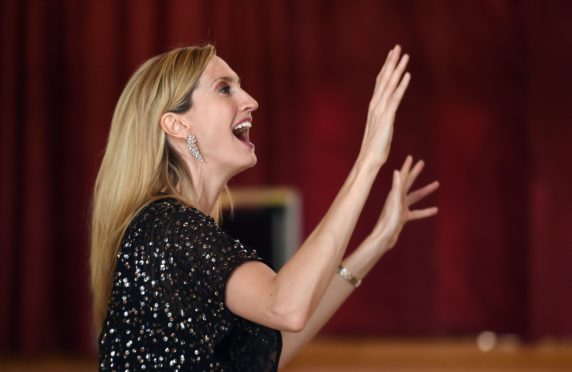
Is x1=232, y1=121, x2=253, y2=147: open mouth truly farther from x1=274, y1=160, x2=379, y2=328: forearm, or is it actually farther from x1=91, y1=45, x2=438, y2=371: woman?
x1=274, y1=160, x2=379, y2=328: forearm

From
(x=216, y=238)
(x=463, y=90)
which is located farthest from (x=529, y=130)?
(x=216, y=238)

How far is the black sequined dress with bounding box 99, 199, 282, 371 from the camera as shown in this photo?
1528 millimetres

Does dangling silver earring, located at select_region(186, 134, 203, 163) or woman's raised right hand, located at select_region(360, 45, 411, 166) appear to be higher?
woman's raised right hand, located at select_region(360, 45, 411, 166)

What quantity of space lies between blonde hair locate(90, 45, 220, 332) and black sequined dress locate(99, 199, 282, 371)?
0.39ft

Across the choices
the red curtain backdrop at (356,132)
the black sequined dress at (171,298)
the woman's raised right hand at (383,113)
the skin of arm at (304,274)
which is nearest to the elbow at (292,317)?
the skin of arm at (304,274)

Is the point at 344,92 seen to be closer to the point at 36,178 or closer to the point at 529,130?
the point at 529,130

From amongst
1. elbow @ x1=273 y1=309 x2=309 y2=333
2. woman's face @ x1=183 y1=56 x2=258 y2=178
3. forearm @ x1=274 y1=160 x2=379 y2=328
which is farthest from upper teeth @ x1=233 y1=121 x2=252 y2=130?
elbow @ x1=273 y1=309 x2=309 y2=333

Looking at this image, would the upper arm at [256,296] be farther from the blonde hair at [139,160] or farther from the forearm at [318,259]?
the blonde hair at [139,160]

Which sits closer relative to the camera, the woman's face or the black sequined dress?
the black sequined dress

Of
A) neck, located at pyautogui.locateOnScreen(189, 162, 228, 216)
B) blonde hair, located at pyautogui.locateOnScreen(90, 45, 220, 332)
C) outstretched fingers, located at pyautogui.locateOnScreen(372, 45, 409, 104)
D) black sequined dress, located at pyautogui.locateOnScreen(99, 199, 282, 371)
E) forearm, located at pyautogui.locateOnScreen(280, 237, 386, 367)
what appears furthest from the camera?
forearm, located at pyautogui.locateOnScreen(280, 237, 386, 367)

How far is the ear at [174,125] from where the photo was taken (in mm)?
Result: 1818

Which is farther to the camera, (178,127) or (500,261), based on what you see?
(500,261)

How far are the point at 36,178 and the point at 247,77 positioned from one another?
143cm

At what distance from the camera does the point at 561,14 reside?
544 cm
